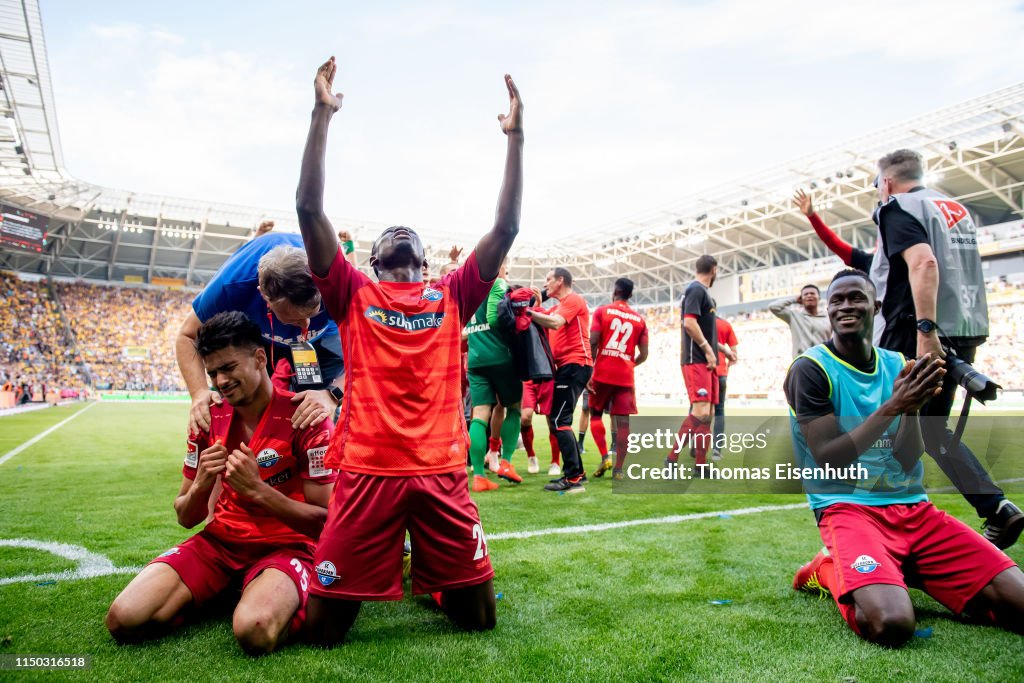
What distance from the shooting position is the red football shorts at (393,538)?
2256 mm

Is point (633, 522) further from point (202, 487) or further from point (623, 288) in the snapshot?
point (623, 288)

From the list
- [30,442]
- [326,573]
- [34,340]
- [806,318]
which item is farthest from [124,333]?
[326,573]

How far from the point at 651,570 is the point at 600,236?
40353 mm

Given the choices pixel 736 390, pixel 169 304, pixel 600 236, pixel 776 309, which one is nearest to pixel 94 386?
pixel 169 304

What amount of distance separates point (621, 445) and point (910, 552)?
13.4 feet

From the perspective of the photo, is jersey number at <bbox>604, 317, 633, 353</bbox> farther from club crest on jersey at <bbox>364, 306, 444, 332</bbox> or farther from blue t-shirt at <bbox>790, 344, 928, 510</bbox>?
club crest on jersey at <bbox>364, 306, 444, 332</bbox>

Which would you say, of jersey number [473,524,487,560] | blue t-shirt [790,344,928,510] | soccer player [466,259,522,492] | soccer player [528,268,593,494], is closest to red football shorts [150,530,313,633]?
jersey number [473,524,487,560]

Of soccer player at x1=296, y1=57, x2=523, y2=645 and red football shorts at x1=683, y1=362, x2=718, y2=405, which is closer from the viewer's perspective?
soccer player at x1=296, y1=57, x2=523, y2=645

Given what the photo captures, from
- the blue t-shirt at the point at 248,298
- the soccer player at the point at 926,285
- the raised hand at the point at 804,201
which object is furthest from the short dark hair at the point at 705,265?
the blue t-shirt at the point at 248,298

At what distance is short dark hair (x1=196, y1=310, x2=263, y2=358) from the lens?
2.48 m

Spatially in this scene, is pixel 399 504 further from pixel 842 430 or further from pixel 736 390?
pixel 736 390

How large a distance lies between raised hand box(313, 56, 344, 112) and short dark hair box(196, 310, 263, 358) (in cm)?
94

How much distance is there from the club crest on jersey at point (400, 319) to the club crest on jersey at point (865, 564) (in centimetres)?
192

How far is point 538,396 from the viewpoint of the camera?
741 cm
